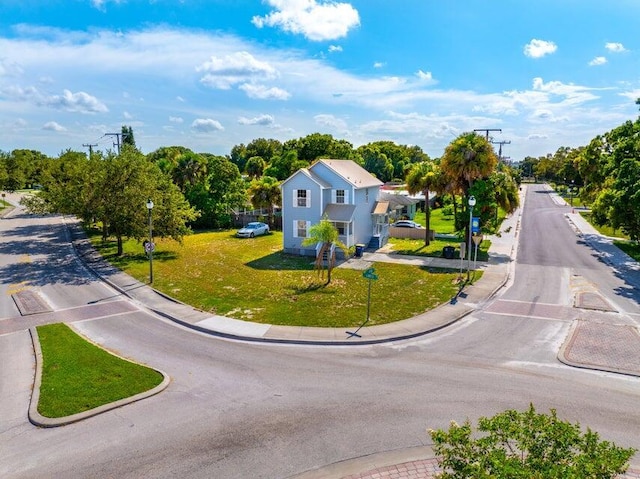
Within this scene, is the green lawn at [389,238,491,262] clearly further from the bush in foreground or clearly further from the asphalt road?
the bush in foreground

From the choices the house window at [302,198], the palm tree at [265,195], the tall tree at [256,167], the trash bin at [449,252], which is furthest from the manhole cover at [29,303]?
the tall tree at [256,167]

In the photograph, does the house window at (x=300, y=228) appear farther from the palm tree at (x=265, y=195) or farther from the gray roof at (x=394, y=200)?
the gray roof at (x=394, y=200)

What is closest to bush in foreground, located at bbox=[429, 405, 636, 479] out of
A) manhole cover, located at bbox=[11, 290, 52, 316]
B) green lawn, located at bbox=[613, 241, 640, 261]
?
manhole cover, located at bbox=[11, 290, 52, 316]

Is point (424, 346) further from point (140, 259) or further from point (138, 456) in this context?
point (140, 259)

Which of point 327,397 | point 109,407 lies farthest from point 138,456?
point 327,397

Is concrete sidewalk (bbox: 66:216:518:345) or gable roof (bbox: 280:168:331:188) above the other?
gable roof (bbox: 280:168:331:188)

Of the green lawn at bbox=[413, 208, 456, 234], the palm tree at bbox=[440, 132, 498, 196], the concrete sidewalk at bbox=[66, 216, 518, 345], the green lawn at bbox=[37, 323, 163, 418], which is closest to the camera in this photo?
the green lawn at bbox=[37, 323, 163, 418]

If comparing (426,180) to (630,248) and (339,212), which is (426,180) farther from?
(630,248)
